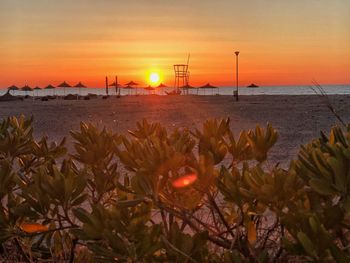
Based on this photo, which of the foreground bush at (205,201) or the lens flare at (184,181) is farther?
the lens flare at (184,181)

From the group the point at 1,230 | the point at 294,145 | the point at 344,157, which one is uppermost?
the point at 344,157

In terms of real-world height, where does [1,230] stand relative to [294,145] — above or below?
above

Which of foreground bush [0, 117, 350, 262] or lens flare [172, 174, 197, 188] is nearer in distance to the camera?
foreground bush [0, 117, 350, 262]

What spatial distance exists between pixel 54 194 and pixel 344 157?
74 centimetres

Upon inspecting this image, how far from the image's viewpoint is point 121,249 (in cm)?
120

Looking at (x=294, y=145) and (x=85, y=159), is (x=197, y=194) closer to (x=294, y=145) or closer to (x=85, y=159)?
(x=85, y=159)

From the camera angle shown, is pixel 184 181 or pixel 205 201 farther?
pixel 205 201

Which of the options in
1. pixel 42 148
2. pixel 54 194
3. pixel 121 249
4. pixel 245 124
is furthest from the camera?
pixel 245 124

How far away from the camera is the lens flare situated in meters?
1.29

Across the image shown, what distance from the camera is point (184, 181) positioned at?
130 cm

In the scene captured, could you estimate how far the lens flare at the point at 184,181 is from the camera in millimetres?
1291

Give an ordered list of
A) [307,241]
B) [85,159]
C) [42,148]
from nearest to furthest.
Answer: [307,241] → [85,159] → [42,148]

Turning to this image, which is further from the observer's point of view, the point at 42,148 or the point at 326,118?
the point at 326,118

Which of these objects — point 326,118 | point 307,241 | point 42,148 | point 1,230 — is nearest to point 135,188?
point 307,241
